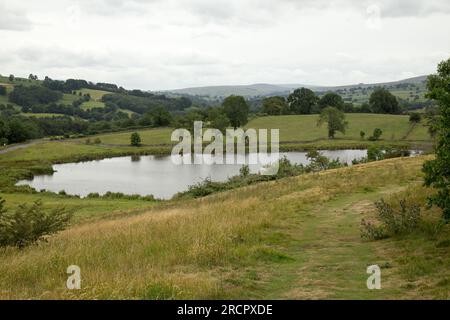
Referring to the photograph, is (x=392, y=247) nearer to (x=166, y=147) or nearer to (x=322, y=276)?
(x=322, y=276)

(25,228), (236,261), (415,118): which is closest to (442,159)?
(236,261)

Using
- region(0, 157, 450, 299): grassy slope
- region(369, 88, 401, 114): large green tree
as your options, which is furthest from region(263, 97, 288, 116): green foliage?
region(0, 157, 450, 299): grassy slope

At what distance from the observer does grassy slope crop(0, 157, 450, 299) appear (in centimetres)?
852

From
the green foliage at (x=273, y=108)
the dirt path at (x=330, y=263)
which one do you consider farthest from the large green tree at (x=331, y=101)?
the dirt path at (x=330, y=263)

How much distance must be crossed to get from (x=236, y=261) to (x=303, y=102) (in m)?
144

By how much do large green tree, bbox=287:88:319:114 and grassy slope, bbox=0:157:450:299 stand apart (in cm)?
13559

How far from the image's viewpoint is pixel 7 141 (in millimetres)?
114688

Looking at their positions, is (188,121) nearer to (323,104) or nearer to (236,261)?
(323,104)

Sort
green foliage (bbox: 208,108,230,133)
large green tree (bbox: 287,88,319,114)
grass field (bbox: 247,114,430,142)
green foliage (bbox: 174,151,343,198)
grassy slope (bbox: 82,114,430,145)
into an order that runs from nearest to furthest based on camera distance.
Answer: green foliage (bbox: 174,151,343,198), grassy slope (bbox: 82,114,430,145), grass field (bbox: 247,114,430,142), green foliage (bbox: 208,108,230,133), large green tree (bbox: 287,88,319,114)

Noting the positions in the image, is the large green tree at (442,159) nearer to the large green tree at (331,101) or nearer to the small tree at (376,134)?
the small tree at (376,134)

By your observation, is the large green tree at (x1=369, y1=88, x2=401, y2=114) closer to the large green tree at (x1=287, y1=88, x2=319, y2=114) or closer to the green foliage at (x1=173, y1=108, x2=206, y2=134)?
the large green tree at (x1=287, y1=88, x2=319, y2=114)

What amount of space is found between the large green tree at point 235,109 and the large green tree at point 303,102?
3294cm

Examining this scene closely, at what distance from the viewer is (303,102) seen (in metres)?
151

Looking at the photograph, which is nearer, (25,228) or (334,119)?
(25,228)
